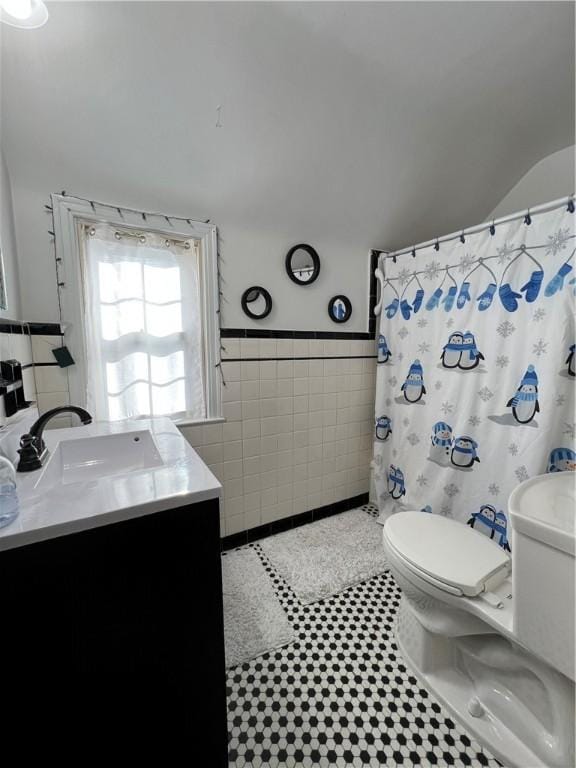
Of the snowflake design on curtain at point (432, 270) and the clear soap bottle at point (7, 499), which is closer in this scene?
the clear soap bottle at point (7, 499)

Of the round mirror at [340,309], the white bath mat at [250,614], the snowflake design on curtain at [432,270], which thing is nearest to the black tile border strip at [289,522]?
the white bath mat at [250,614]

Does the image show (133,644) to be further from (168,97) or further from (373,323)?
(373,323)

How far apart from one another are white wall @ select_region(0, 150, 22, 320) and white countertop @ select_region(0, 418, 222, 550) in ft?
2.12

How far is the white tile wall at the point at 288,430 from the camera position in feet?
5.74

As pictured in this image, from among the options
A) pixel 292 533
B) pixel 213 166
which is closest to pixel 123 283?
pixel 213 166

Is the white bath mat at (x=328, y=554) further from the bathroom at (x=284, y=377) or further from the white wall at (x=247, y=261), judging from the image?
the white wall at (x=247, y=261)

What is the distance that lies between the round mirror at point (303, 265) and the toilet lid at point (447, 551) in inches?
54.9

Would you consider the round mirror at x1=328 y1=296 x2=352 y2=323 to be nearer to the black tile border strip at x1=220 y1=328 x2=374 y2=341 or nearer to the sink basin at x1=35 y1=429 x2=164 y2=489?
the black tile border strip at x1=220 y1=328 x2=374 y2=341

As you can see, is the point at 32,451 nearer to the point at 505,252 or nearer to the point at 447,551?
the point at 447,551

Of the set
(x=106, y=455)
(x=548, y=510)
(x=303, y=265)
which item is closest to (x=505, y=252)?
(x=303, y=265)

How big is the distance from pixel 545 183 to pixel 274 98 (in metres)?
1.74

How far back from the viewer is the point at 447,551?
1118 millimetres

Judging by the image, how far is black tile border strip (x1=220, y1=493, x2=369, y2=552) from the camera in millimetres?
1834

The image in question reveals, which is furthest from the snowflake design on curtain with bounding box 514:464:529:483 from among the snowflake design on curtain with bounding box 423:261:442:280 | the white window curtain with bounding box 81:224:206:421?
the white window curtain with bounding box 81:224:206:421
